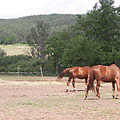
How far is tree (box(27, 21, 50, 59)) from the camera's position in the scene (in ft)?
267

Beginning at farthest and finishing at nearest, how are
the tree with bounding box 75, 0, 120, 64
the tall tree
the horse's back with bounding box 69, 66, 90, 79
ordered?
the tall tree < the tree with bounding box 75, 0, 120, 64 < the horse's back with bounding box 69, 66, 90, 79

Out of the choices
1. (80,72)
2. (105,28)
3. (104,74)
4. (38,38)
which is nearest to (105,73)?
(104,74)

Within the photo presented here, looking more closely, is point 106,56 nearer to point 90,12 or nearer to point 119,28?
point 119,28

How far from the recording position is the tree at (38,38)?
8150 cm

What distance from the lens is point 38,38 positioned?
276 ft

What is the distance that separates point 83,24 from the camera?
6219 cm

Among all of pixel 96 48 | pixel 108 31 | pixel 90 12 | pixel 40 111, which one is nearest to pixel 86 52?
pixel 96 48

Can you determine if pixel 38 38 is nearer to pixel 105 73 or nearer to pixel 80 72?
pixel 80 72

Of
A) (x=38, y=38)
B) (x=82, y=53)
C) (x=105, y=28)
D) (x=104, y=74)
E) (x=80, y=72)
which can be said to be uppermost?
(x=105, y=28)

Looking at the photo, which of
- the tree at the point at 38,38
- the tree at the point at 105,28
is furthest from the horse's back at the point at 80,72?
the tree at the point at 38,38

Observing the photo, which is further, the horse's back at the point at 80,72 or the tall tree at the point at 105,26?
the tall tree at the point at 105,26

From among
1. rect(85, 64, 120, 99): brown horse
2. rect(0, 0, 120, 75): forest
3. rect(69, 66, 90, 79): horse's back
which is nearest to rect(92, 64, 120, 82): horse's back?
rect(85, 64, 120, 99): brown horse

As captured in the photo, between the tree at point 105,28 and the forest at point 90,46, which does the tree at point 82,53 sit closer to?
the forest at point 90,46

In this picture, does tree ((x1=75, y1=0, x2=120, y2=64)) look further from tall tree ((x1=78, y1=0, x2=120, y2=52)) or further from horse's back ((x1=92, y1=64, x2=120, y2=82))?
horse's back ((x1=92, y1=64, x2=120, y2=82))
